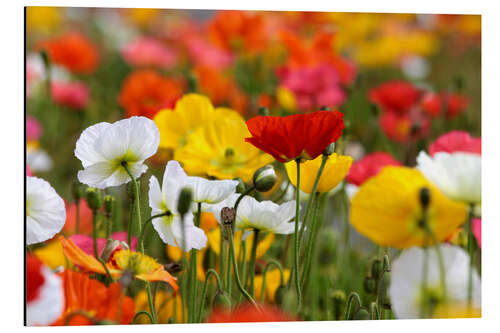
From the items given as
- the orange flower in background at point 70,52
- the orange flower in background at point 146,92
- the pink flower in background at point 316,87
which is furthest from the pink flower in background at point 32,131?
the pink flower in background at point 316,87

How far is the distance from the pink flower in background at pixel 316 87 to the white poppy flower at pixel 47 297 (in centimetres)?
89

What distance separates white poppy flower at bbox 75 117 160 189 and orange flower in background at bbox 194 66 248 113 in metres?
0.75

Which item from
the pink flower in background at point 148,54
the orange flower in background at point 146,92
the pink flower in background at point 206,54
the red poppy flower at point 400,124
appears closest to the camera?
the orange flower in background at point 146,92

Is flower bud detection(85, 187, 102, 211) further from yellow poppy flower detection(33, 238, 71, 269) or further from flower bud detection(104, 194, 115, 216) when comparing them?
yellow poppy flower detection(33, 238, 71, 269)

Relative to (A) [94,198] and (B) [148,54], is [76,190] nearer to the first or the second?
(A) [94,198]

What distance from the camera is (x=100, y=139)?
3.44 ft

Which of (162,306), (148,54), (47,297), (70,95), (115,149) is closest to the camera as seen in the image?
(47,297)

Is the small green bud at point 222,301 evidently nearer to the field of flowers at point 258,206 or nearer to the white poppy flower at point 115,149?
the field of flowers at point 258,206

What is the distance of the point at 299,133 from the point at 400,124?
955 millimetres

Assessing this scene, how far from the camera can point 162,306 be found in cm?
116

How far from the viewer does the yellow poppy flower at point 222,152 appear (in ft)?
3.90

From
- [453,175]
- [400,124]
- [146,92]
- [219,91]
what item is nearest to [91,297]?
[453,175]
